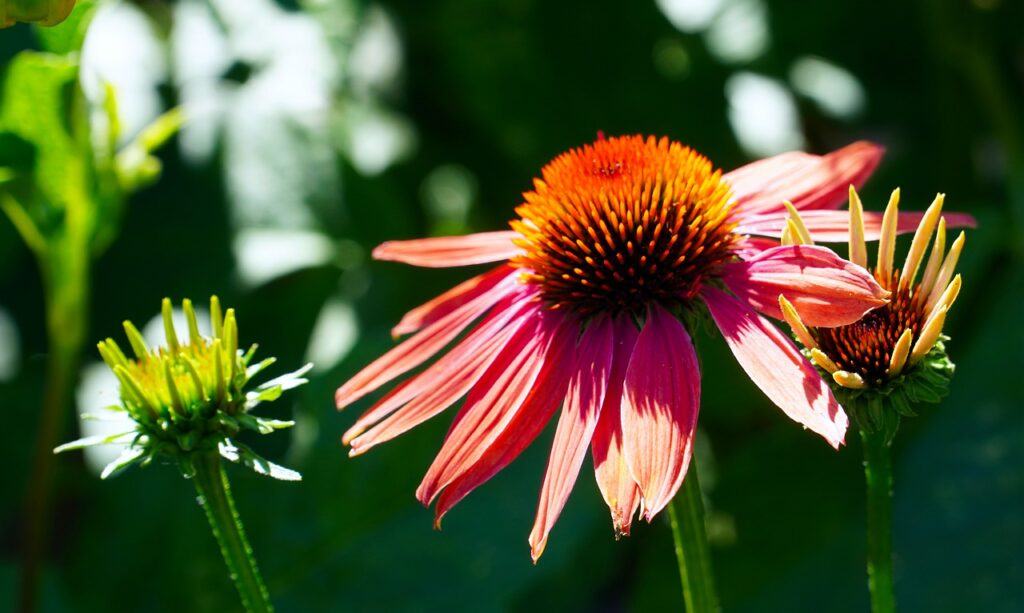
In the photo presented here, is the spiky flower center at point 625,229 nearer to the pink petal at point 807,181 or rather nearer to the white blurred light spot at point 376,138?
the pink petal at point 807,181

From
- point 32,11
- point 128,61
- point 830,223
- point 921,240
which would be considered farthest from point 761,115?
point 32,11

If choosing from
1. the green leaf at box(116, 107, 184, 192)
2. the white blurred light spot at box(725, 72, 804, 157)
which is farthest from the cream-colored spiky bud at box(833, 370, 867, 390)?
the white blurred light spot at box(725, 72, 804, 157)

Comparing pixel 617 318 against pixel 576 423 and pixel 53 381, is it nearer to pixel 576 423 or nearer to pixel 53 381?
pixel 576 423

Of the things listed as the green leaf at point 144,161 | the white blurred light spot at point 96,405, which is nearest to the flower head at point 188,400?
the green leaf at point 144,161

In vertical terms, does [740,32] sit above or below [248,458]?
above

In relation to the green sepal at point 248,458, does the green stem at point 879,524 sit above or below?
below

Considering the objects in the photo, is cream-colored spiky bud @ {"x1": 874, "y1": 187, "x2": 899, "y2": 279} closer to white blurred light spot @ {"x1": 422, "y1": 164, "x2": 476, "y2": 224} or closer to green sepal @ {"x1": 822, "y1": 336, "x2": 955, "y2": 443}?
green sepal @ {"x1": 822, "y1": 336, "x2": 955, "y2": 443}

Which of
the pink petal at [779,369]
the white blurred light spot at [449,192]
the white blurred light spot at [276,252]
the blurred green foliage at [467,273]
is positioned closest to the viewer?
the pink petal at [779,369]
